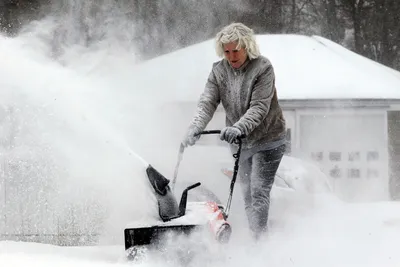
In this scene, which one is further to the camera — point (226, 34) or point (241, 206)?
point (241, 206)

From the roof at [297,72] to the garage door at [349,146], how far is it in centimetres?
60

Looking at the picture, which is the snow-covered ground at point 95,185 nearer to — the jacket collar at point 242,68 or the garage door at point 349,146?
the jacket collar at point 242,68

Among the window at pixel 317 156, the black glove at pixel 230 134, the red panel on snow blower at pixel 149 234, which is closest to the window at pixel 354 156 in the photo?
the window at pixel 317 156

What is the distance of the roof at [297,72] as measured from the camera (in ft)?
55.9

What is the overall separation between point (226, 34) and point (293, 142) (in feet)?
39.5

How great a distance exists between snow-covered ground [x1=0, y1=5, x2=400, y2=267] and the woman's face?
1058 mm

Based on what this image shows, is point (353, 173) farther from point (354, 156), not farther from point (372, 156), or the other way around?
point (372, 156)

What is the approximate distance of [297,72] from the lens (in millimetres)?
19109

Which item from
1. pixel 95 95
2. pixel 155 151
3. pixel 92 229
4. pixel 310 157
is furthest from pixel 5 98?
pixel 310 157

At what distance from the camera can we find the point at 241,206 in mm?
7750

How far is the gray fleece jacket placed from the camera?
5938mm

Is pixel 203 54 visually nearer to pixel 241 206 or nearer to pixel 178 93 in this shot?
pixel 178 93

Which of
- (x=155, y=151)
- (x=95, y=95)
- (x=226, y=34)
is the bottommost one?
(x=155, y=151)

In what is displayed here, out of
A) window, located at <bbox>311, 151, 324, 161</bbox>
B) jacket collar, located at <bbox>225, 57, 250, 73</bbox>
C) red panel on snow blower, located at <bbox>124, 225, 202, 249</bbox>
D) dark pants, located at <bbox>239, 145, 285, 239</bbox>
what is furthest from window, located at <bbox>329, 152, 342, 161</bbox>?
red panel on snow blower, located at <bbox>124, 225, 202, 249</bbox>
